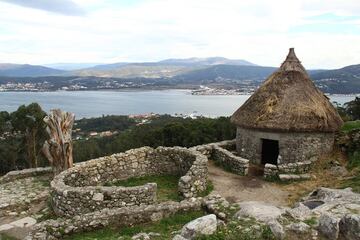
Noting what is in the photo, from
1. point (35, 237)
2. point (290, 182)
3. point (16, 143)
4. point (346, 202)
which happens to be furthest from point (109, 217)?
point (16, 143)

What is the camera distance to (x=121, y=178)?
42.1 feet

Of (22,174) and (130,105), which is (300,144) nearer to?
(22,174)

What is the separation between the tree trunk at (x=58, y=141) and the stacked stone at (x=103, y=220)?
183 inches

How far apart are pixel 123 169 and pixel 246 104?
594 cm

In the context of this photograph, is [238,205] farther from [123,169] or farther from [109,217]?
[123,169]

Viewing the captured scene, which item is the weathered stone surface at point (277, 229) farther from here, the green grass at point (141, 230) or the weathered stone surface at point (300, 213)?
the green grass at point (141, 230)

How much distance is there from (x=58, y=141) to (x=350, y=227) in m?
9.44

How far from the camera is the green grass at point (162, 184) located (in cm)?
1131

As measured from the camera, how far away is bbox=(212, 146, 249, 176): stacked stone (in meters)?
13.5

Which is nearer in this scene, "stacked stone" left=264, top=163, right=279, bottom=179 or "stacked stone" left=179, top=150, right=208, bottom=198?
"stacked stone" left=179, top=150, right=208, bottom=198

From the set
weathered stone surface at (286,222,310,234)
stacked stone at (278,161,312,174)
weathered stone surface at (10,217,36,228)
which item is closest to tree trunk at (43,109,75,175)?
weathered stone surface at (10,217,36,228)

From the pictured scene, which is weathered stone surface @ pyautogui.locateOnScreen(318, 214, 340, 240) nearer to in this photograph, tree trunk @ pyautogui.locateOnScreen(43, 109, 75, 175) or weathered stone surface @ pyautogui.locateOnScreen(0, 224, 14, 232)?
weathered stone surface @ pyautogui.locateOnScreen(0, 224, 14, 232)

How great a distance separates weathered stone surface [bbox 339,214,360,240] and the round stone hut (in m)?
6.84

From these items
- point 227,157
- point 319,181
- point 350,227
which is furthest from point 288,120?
point 350,227
